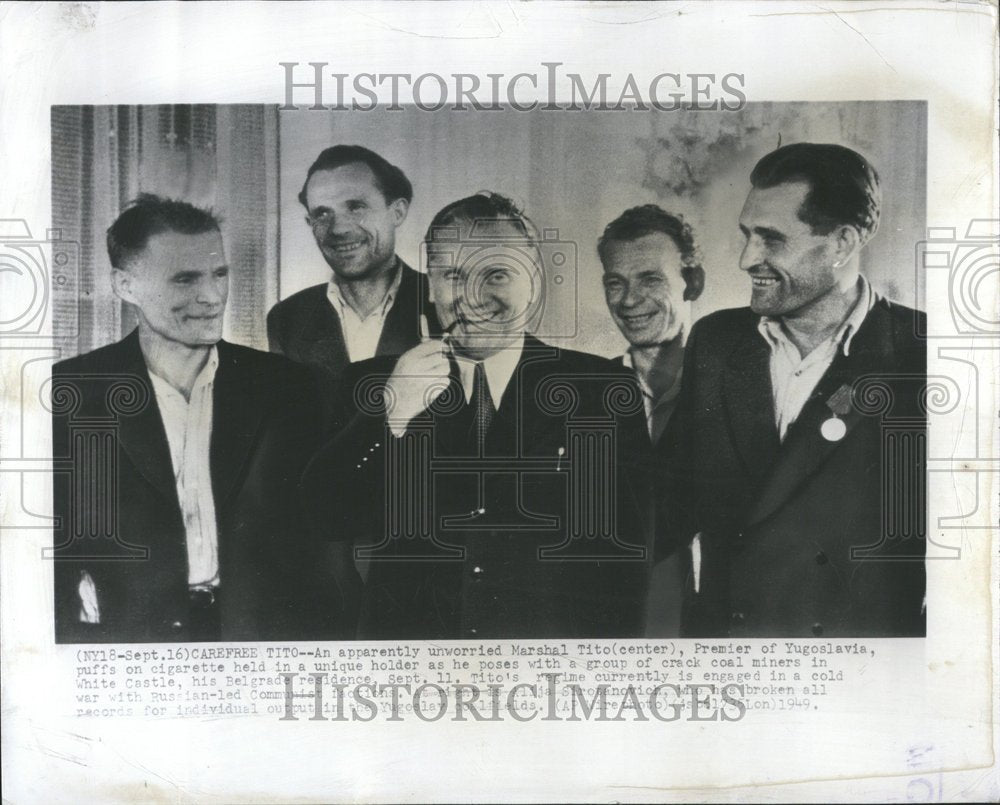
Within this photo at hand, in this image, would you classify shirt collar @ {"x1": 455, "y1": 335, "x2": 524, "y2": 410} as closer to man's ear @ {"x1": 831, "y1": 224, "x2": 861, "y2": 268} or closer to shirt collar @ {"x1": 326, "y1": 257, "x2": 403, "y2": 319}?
shirt collar @ {"x1": 326, "y1": 257, "x2": 403, "y2": 319}

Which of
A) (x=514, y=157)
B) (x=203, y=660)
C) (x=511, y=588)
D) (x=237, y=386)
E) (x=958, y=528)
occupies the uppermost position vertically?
(x=514, y=157)

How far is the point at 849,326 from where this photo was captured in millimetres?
2715

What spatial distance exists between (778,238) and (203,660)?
1993 millimetres

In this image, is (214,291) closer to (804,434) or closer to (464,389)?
(464,389)

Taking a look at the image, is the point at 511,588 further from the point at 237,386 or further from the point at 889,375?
the point at 889,375

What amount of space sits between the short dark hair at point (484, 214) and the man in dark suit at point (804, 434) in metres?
0.56

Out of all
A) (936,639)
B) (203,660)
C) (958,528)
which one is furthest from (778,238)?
(203,660)

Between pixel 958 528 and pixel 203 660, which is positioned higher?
pixel 958 528

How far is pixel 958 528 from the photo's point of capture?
107 inches

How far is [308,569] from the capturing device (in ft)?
8.80

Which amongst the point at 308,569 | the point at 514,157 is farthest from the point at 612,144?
the point at 308,569

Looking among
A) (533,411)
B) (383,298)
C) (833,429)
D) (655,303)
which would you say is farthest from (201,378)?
(833,429)

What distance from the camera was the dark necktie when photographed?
8.80 ft
